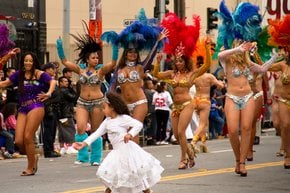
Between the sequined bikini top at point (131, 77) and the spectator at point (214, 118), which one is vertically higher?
the sequined bikini top at point (131, 77)

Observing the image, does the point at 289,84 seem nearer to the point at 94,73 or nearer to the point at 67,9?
the point at 94,73

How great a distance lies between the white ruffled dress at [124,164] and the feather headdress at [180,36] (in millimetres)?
4748

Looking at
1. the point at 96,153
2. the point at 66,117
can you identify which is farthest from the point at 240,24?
the point at 66,117

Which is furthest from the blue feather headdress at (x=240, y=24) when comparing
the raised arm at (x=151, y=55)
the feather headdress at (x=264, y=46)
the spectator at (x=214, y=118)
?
the spectator at (x=214, y=118)

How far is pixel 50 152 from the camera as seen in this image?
19.4 m

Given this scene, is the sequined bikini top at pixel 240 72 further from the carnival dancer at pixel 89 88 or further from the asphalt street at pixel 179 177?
the carnival dancer at pixel 89 88

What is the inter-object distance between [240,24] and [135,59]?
1.75m

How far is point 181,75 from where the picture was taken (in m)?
15.7

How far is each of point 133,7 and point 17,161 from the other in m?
20.0

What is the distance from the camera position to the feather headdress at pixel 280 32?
14.0m

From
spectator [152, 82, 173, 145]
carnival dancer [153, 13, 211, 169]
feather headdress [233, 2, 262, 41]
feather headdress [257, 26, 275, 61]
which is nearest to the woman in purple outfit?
carnival dancer [153, 13, 211, 169]

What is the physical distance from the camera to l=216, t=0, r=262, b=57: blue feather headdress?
48.4 ft

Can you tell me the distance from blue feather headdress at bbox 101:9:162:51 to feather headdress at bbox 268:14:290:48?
2.03 meters

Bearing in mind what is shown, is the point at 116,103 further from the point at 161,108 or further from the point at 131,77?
the point at 161,108
